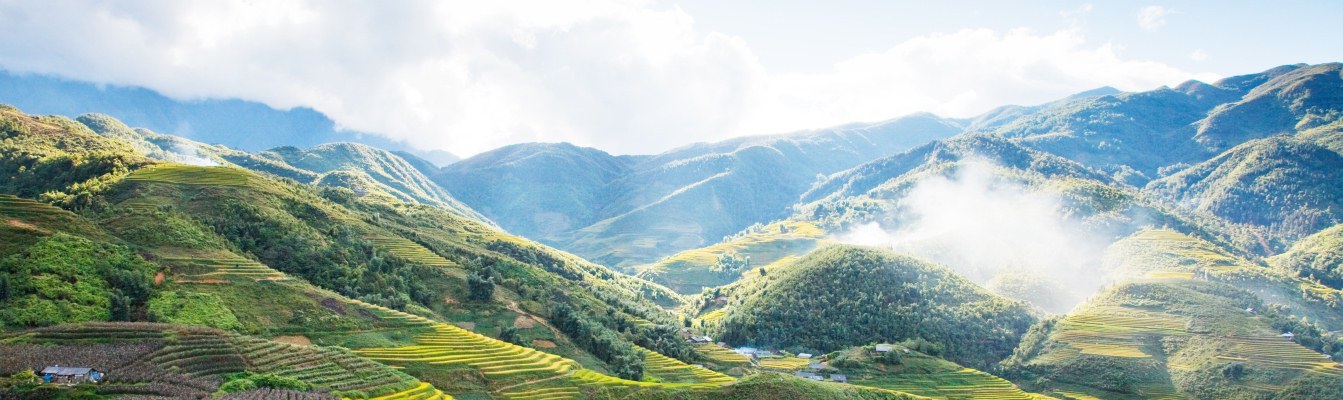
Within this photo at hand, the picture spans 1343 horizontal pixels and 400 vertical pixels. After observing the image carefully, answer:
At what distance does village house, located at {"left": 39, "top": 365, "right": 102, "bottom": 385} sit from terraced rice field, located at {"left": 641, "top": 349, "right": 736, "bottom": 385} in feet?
198

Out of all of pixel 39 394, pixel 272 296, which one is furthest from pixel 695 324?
pixel 39 394

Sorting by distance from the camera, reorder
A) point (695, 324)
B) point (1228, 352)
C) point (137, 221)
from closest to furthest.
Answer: point (137, 221) → point (1228, 352) → point (695, 324)

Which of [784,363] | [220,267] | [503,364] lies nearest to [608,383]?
[503,364]

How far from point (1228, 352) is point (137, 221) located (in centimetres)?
17233

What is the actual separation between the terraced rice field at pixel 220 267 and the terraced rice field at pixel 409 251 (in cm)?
2788

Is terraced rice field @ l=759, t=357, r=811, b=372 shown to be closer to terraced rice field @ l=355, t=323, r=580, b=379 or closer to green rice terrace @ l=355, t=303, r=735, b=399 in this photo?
green rice terrace @ l=355, t=303, r=735, b=399

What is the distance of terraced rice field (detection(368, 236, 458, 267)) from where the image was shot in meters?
110

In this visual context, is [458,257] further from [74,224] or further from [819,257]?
[819,257]

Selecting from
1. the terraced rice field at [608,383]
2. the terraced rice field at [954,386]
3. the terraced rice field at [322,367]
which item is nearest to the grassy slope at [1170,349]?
the terraced rice field at [954,386]

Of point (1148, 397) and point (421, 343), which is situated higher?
point (421, 343)

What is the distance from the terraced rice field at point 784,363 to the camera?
12646 centimetres

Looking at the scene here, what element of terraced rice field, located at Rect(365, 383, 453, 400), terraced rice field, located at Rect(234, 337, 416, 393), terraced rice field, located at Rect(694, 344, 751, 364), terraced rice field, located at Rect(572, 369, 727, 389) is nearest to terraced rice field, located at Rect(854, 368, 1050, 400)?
terraced rice field, located at Rect(694, 344, 751, 364)

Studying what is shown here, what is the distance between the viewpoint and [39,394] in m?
45.9

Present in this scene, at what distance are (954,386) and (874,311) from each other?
42.2 metres
